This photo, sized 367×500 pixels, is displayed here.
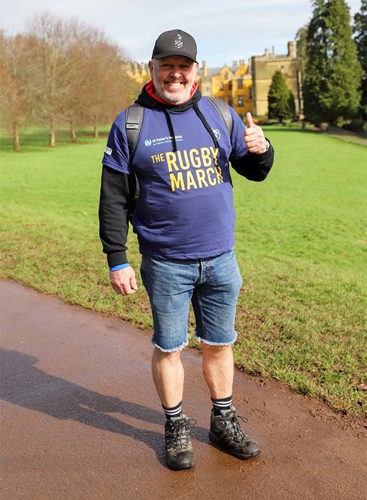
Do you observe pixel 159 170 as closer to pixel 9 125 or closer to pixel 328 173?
pixel 328 173

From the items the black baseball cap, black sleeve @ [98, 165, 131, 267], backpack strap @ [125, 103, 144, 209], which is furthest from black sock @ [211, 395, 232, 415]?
the black baseball cap

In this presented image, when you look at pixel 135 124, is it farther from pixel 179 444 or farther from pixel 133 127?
pixel 179 444

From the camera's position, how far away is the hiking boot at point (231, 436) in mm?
3156

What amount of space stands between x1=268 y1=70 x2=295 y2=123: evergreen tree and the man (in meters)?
76.7

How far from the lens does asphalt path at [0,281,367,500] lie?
2916mm

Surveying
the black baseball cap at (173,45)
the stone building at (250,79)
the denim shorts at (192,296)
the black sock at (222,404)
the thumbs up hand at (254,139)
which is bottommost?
the black sock at (222,404)

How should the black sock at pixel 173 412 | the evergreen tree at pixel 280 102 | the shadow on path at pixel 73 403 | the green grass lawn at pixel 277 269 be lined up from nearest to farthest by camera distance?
the black sock at pixel 173 412, the shadow on path at pixel 73 403, the green grass lawn at pixel 277 269, the evergreen tree at pixel 280 102

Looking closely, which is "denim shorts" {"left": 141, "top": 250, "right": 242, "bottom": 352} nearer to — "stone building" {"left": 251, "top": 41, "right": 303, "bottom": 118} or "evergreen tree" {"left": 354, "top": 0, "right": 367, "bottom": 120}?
"evergreen tree" {"left": 354, "top": 0, "right": 367, "bottom": 120}

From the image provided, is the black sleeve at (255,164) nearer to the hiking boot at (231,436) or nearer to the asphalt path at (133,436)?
the hiking boot at (231,436)

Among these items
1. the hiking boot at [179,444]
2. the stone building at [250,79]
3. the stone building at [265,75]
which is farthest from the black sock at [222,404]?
the stone building at [265,75]

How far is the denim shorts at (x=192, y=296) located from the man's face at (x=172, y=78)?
89 cm

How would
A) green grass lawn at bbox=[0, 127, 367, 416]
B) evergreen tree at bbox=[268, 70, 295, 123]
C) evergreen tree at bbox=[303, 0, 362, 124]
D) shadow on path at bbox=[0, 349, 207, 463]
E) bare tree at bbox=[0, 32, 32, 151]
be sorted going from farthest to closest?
evergreen tree at bbox=[268, 70, 295, 123] < evergreen tree at bbox=[303, 0, 362, 124] < bare tree at bbox=[0, 32, 32, 151] < green grass lawn at bbox=[0, 127, 367, 416] < shadow on path at bbox=[0, 349, 207, 463]

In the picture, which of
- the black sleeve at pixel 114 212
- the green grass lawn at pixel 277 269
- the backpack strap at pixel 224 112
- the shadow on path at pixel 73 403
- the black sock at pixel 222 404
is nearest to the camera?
the black sleeve at pixel 114 212

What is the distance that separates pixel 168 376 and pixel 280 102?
77.4 m
